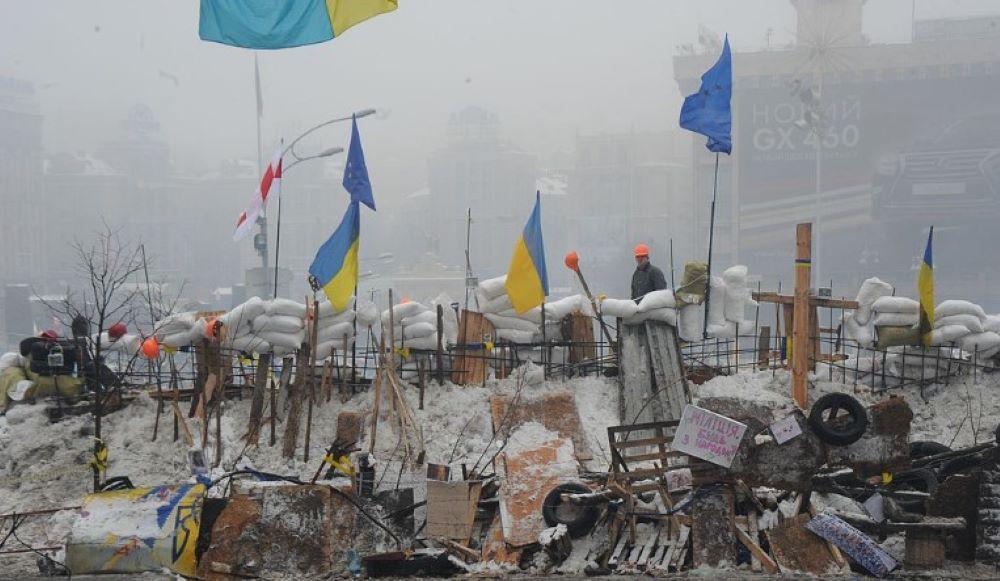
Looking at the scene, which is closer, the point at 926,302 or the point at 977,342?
the point at 926,302

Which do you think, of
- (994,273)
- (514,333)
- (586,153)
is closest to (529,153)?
(586,153)

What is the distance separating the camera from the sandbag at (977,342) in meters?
13.2

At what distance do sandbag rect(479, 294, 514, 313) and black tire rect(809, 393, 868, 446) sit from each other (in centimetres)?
519

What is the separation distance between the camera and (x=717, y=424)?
9.02 m

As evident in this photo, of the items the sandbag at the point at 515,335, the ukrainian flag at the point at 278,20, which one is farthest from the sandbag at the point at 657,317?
the ukrainian flag at the point at 278,20

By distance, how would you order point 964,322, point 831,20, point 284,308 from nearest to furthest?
1. point 284,308
2. point 964,322
3. point 831,20

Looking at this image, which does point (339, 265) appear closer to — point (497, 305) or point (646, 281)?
point (497, 305)

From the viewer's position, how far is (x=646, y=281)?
45.3ft

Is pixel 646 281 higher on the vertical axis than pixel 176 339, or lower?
higher

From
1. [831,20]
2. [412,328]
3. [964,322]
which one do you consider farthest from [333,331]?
[831,20]

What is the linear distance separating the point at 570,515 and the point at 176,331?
5934 millimetres

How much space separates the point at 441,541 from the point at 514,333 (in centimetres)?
426

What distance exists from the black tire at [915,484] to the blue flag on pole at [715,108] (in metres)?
5.78

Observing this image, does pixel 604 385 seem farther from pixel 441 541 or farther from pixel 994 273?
pixel 994 273
